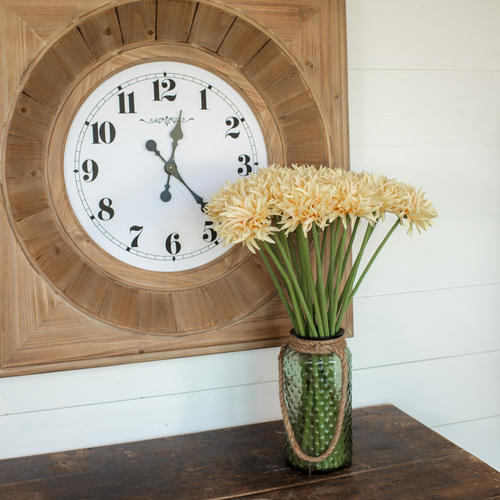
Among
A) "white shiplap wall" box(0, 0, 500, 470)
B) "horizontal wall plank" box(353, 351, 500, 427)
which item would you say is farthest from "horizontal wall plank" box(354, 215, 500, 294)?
"horizontal wall plank" box(353, 351, 500, 427)

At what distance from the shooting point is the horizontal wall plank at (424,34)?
105 centimetres

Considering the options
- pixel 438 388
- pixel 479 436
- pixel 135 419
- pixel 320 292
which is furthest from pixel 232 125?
Answer: pixel 479 436

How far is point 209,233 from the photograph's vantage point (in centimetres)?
Result: 100

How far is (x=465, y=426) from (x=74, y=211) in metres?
1.04

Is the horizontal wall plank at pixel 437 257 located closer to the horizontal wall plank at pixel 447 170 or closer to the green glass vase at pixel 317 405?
the horizontal wall plank at pixel 447 170

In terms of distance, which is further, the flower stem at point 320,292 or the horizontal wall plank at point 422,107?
the horizontal wall plank at point 422,107

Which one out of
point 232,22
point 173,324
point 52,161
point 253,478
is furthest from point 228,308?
point 232,22

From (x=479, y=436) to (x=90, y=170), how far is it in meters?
1.11

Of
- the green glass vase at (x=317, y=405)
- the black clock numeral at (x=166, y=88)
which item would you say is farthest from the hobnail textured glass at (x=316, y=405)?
the black clock numeral at (x=166, y=88)

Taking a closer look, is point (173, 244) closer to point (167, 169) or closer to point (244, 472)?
point (167, 169)

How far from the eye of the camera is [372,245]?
109 cm

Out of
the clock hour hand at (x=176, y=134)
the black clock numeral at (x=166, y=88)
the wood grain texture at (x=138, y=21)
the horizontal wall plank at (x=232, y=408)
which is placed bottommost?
the horizontal wall plank at (x=232, y=408)

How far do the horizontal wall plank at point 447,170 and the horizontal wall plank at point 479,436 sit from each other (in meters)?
0.52

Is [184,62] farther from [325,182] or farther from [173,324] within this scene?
[173,324]
